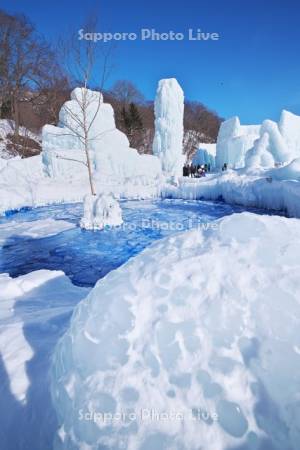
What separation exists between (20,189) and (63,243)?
25.1ft

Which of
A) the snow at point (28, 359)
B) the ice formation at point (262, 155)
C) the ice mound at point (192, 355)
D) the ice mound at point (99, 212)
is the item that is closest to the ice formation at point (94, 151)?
the ice formation at point (262, 155)

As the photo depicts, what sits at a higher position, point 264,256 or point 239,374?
point 264,256

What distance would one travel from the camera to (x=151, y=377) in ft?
4.04

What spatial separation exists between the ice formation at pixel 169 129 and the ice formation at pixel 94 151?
4.02 meters

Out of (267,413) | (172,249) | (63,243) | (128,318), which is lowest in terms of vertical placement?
(63,243)

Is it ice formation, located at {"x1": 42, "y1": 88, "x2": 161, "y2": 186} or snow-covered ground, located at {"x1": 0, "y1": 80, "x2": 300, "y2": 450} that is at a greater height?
ice formation, located at {"x1": 42, "y1": 88, "x2": 161, "y2": 186}

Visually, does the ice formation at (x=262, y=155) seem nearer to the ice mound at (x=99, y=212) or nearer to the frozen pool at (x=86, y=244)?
the frozen pool at (x=86, y=244)

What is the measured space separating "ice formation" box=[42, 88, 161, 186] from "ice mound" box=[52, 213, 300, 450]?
14.8 meters

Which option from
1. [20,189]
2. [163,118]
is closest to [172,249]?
[20,189]

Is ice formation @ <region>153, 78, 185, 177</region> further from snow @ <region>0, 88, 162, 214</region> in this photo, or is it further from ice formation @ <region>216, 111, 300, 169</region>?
ice formation @ <region>216, 111, 300, 169</region>

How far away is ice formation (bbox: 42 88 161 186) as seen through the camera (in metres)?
16.4

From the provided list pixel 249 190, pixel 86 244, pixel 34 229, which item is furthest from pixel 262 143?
pixel 34 229

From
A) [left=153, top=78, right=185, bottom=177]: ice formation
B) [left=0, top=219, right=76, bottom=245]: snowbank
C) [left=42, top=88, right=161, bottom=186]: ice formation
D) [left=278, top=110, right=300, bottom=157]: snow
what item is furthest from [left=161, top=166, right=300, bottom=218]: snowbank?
[left=278, top=110, right=300, bottom=157]: snow

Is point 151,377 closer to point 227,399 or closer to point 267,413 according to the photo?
point 227,399
